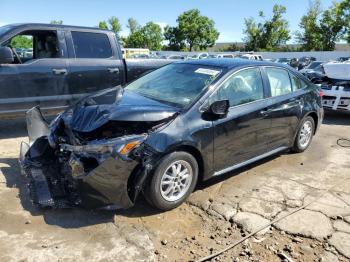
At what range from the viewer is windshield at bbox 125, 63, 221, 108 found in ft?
14.2

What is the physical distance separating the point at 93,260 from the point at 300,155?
4.10m

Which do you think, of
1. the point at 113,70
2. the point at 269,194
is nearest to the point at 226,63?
the point at 269,194

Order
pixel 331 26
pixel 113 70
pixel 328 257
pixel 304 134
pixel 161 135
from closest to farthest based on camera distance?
pixel 328 257
pixel 161 135
pixel 304 134
pixel 113 70
pixel 331 26

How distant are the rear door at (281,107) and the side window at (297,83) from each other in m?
0.09

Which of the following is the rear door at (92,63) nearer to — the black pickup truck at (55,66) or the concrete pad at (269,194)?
the black pickup truck at (55,66)

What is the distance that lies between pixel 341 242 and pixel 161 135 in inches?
79.6

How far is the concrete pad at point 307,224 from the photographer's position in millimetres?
3700

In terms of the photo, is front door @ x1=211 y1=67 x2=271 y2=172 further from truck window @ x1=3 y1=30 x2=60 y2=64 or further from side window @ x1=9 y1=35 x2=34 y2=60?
side window @ x1=9 y1=35 x2=34 y2=60

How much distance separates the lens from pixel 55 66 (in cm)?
645

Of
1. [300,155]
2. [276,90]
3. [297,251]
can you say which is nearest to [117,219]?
[297,251]

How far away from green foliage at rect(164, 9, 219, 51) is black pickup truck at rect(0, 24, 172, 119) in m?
58.1

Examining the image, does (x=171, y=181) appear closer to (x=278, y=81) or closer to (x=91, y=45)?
(x=278, y=81)

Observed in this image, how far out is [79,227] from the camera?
11.8 feet

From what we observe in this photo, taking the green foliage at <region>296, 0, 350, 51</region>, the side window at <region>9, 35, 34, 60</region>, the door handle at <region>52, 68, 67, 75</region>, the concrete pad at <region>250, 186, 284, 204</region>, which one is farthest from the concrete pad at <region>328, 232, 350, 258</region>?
the green foliage at <region>296, 0, 350, 51</region>
